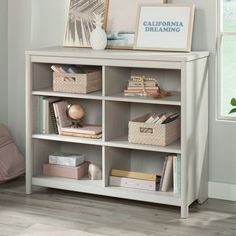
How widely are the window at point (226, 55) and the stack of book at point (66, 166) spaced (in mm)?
986

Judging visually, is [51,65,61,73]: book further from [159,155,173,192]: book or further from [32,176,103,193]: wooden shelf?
[159,155,173,192]: book

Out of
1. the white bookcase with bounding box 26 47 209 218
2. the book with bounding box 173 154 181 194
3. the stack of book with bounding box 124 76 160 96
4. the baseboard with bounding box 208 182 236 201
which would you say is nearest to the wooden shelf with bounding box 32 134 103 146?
the white bookcase with bounding box 26 47 209 218

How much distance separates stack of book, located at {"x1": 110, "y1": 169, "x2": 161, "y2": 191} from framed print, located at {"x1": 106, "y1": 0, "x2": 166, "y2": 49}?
826 mm

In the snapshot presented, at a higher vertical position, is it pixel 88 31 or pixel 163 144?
pixel 88 31

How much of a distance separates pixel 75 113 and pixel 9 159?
2.14ft

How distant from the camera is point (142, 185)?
4062mm

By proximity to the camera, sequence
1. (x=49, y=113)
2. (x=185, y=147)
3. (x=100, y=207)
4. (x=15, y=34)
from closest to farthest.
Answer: (x=185, y=147), (x=100, y=207), (x=49, y=113), (x=15, y=34)

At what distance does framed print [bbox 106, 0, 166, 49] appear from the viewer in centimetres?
425

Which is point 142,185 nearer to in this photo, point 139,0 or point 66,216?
point 66,216

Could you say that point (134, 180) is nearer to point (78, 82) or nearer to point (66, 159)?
point (66, 159)

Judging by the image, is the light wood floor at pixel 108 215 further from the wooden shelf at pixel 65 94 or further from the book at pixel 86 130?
the wooden shelf at pixel 65 94

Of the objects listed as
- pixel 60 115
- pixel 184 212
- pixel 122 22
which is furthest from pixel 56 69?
pixel 184 212

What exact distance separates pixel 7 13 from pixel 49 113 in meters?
0.94

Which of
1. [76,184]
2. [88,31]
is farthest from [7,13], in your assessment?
[76,184]
